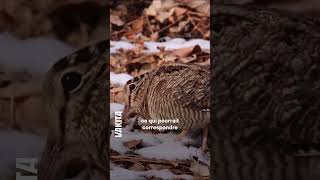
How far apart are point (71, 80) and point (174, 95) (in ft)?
3.35

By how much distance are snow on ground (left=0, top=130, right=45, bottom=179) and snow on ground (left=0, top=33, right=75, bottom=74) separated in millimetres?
645

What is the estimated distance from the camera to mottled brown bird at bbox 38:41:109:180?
4.10m

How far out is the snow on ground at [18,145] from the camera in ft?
13.6

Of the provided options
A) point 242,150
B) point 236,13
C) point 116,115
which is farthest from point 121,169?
point 236,13

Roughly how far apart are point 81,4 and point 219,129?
1806mm

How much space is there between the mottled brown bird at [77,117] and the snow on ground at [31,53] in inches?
3.3

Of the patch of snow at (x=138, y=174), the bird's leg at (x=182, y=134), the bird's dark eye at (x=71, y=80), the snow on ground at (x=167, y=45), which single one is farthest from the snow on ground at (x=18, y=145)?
the bird's leg at (x=182, y=134)

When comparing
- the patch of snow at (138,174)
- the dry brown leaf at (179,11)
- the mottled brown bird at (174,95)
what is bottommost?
the patch of snow at (138,174)

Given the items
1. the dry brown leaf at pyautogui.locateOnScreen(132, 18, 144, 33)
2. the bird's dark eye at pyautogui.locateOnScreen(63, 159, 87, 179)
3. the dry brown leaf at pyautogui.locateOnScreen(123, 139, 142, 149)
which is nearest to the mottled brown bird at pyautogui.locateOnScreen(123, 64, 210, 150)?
the dry brown leaf at pyautogui.locateOnScreen(123, 139, 142, 149)

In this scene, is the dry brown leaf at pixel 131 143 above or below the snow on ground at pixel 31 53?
below

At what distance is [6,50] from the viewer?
163 inches

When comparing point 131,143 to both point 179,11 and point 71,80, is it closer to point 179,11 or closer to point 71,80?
point 71,80

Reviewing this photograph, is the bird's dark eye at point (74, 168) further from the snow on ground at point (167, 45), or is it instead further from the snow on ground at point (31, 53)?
the snow on ground at point (167, 45)

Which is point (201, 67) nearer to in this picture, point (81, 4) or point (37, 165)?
point (81, 4)
